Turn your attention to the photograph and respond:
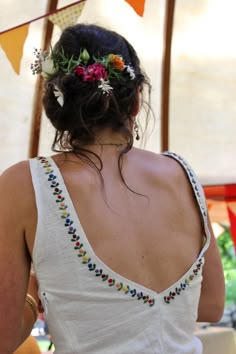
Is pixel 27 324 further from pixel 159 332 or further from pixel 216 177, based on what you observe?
pixel 216 177

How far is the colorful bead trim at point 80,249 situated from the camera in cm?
91

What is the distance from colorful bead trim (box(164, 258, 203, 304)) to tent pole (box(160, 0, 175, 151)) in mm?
1773

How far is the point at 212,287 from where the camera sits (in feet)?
3.70

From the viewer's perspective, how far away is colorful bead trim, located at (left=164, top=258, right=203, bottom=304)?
0.97 m

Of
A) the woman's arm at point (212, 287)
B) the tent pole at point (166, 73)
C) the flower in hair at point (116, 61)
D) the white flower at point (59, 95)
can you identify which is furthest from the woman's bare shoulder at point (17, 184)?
the tent pole at point (166, 73)

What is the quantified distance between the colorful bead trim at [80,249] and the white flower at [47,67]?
0.71ft

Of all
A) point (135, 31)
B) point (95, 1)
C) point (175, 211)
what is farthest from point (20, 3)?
point (175, 211)

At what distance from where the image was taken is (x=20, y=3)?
91.3 inches

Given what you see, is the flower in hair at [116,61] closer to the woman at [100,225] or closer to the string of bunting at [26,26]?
the woman at [100,225]

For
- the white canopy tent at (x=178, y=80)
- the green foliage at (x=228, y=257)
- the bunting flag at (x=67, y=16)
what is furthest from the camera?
the green foliage at (x=228, y=257)

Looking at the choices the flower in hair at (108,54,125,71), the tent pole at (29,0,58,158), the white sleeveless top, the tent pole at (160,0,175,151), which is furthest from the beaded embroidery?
the tent pole at (160,0,175,151)

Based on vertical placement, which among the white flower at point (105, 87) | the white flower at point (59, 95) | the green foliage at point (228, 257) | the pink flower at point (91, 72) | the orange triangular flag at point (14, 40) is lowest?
the green foliage at point (228, 257)

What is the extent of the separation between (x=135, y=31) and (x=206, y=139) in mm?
611

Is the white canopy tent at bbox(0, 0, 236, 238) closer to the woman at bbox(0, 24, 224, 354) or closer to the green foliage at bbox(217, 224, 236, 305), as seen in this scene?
the woman at bbox(0, 24, 224, 354)
